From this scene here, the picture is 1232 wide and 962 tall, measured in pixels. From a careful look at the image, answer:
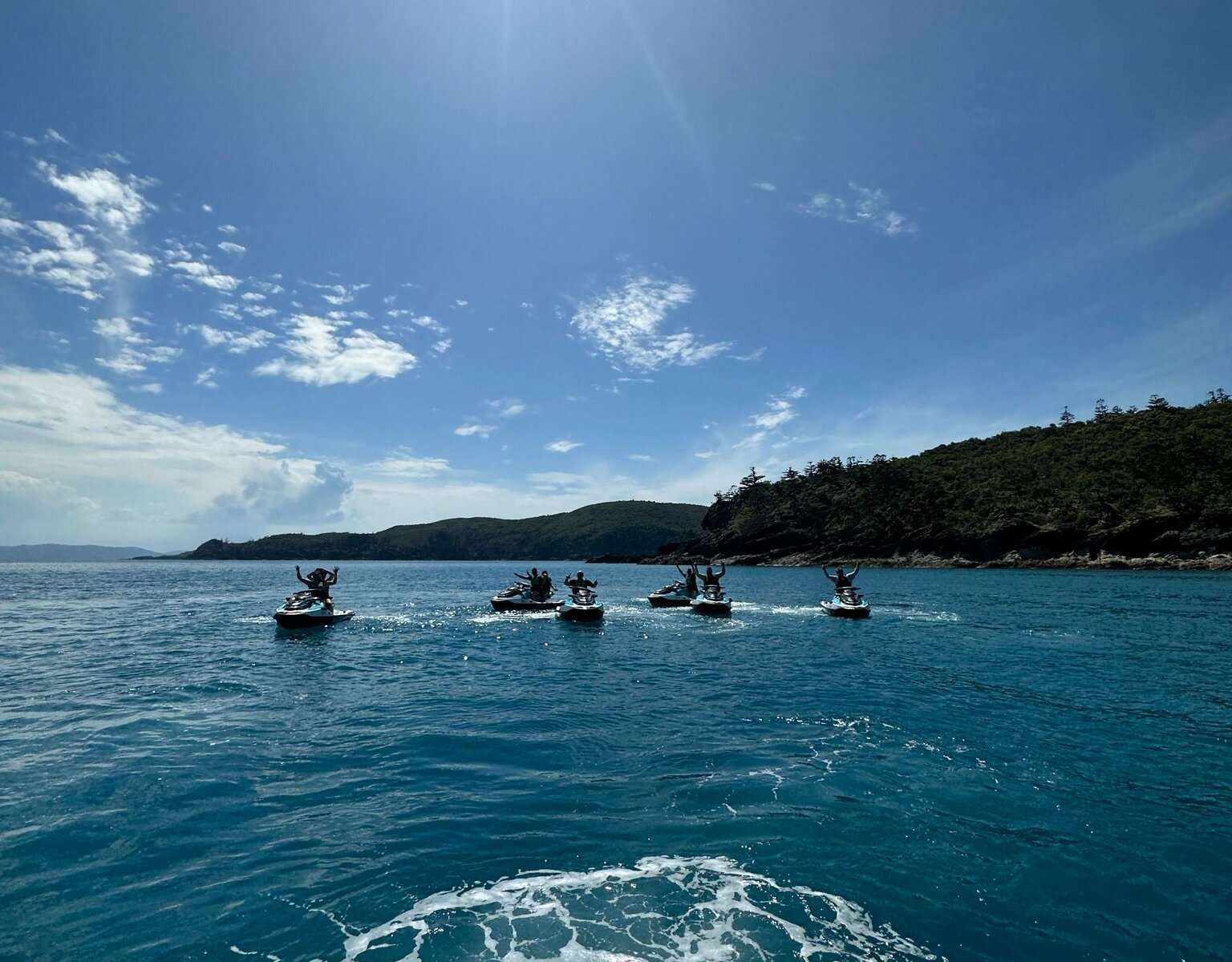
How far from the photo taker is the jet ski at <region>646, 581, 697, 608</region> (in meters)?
53.6

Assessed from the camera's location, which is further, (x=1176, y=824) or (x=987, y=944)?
(x=1176, y=824)

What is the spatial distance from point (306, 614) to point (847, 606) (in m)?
35.2

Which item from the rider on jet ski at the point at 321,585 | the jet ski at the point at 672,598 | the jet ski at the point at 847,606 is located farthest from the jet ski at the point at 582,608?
the jet ski at the point at 847,606

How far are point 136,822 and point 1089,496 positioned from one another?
13301 centimetres

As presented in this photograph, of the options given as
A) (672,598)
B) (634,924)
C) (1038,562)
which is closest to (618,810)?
(634,924)

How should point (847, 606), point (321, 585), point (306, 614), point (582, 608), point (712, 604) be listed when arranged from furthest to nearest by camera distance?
point (712, 604), point (847, 606), point (582, 608), point (321, 585), point (306, 614)

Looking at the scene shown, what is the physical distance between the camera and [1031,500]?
11544 centimetres

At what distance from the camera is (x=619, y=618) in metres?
45.5

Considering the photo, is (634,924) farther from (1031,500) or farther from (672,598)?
(1031,500)

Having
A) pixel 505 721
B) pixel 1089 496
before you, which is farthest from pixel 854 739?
pixel 1089 496

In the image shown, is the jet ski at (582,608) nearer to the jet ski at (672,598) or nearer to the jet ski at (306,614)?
the jet ski at (672,598)

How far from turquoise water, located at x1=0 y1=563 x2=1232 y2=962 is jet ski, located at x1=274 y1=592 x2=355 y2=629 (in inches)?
401

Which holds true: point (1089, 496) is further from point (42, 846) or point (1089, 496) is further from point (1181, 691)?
point (42, 846)

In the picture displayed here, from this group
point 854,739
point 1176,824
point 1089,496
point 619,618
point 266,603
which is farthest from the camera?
point 1089,496
